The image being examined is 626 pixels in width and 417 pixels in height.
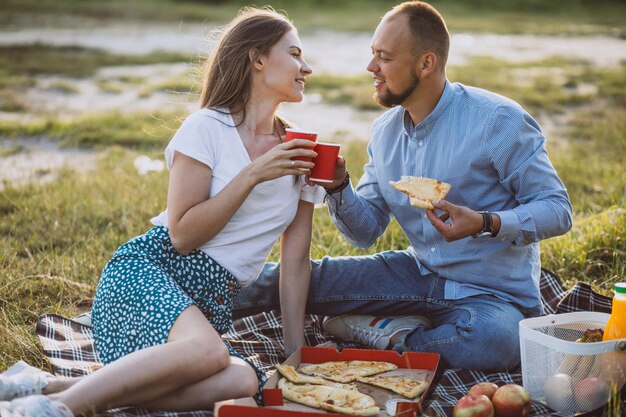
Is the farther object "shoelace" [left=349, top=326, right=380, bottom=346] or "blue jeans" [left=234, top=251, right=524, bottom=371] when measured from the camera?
"shoelace" [left=349, top=326, right=380, bottom=346]

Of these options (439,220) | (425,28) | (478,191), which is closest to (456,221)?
(439,220)

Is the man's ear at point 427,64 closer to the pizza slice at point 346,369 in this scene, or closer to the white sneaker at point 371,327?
the white sneaker at point 371,327

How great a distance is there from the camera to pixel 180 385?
342 centimetres

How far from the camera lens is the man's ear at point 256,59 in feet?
A: 13.2

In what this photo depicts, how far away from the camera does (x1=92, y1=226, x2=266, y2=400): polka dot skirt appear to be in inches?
140

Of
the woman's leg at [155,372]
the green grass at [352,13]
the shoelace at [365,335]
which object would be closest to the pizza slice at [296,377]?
the woman's leg at [155,372]

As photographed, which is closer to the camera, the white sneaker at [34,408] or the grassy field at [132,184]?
the white sneaker at [34,408]

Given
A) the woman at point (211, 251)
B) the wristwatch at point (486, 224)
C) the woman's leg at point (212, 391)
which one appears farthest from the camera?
the wristwatch at point (486, 224)

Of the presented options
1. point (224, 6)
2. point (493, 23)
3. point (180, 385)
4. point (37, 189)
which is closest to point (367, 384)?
point (180, 385)

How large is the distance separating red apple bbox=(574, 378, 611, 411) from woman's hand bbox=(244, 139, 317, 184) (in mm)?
1507

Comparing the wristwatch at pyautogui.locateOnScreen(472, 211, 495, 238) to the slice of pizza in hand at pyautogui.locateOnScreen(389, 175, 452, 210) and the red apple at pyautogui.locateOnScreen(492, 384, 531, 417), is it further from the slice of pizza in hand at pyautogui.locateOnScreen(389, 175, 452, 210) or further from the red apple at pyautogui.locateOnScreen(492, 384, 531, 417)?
the red apple at pyautogui.locateOnScreen(492, 384, 531, 417)

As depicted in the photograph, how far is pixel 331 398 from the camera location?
11.7ft

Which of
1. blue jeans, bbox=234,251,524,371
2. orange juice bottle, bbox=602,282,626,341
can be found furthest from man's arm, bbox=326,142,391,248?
orange juice bottle, bbox=602,282,626,341

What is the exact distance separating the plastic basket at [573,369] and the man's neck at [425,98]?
4.25ft
